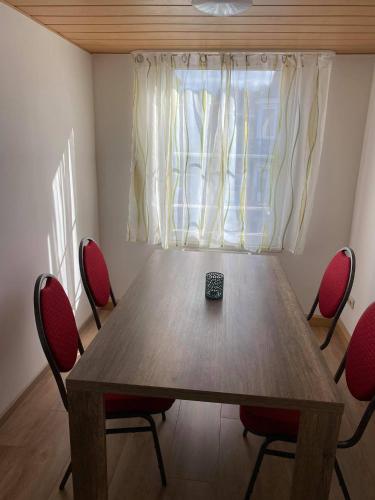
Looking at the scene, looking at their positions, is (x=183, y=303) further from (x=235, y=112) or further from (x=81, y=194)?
(x=235, y=112)

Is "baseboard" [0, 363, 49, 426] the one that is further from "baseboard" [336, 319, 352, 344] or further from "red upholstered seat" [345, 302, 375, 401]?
"baseboard" [336, 319, 352, 344]

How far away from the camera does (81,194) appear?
9.50ft

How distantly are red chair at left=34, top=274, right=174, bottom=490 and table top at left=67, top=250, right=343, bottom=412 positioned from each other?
148mm

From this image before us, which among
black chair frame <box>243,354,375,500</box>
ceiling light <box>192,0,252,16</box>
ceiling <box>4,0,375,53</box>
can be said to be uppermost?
ceiling <box>4,0,375,53</box>

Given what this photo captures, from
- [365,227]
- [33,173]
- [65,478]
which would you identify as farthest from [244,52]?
[65,478]

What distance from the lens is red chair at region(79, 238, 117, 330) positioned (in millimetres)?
1943

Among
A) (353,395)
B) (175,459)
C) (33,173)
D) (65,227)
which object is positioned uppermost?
(33,173)

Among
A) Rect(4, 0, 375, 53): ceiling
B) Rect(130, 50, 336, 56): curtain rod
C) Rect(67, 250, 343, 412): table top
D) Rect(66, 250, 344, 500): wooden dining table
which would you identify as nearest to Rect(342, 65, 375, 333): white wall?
Rect(130, 50, 336, 56): curtain rod

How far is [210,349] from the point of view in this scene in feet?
4.43

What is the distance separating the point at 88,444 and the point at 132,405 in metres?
0.29

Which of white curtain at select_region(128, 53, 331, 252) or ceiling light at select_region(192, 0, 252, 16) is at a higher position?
ceiling light at select_region(192, 0, 252, 16)

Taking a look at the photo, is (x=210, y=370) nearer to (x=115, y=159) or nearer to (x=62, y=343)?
(x=62, y=343)

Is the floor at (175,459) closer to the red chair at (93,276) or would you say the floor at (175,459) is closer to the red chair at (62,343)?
the red chair at (62,343)

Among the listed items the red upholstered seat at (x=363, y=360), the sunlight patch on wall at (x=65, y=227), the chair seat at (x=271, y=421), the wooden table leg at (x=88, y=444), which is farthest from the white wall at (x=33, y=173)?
the red upholstered seat at (x=363, y=360)
